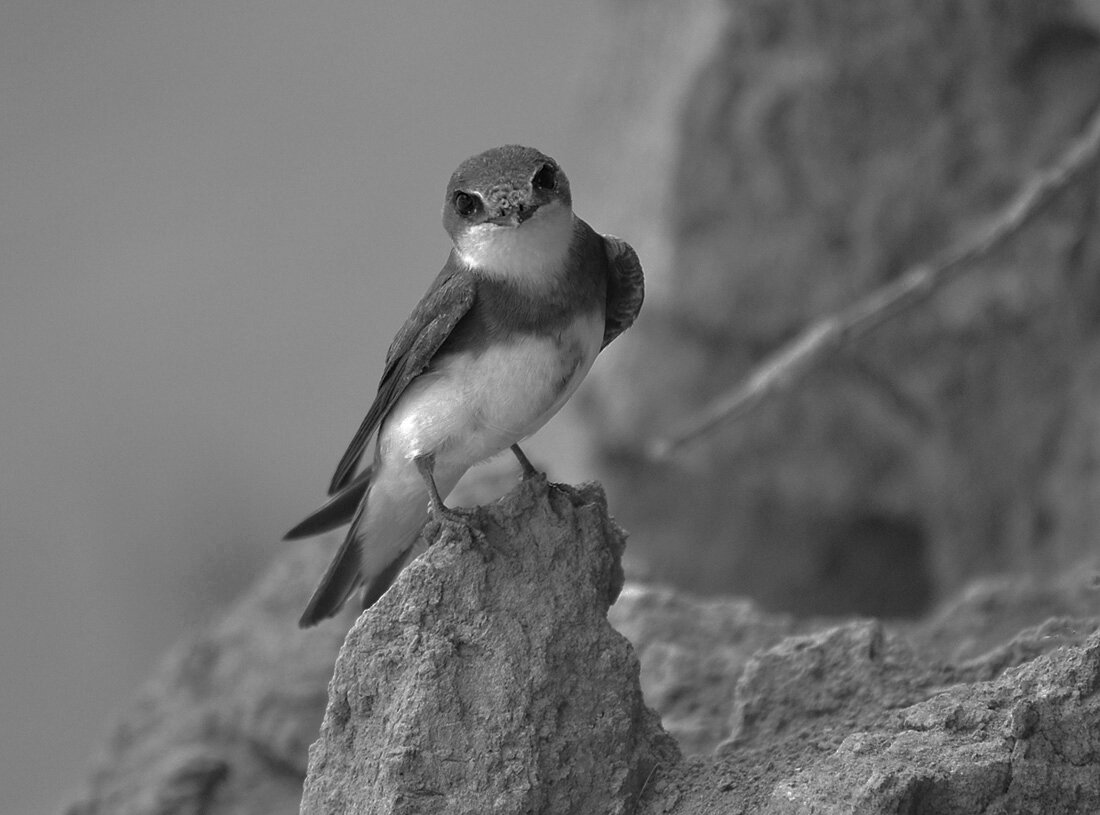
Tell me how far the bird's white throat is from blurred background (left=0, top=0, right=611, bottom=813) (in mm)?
6714

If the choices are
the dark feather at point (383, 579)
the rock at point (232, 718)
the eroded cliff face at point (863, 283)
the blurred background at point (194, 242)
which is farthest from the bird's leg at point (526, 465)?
the blurred background at point (194, 242)

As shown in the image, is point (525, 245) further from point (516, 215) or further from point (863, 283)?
point (863, 283)

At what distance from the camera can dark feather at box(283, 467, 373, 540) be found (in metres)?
4.89

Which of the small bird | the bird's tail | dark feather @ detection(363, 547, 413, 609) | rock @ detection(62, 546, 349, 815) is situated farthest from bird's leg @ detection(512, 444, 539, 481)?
rock @ detection(62, 546, 349, 815)

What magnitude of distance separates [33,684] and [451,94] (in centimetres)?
531

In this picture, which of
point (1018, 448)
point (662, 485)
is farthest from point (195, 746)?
point (1018, 448)

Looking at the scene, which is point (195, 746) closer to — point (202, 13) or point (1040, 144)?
point (1040, 144)

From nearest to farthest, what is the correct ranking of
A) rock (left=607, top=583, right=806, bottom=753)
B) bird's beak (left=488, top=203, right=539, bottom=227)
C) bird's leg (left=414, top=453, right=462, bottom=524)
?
bird's leg (left=414, top=453, right=462, bottom=524) → bird's beak (left=488, top=203, right=539, bottom=227) → rock (left=607, top=583, right=806, bottom=753)

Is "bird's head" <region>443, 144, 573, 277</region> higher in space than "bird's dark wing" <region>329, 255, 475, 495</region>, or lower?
higher

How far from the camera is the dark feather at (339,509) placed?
4895mm

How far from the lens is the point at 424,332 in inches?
180

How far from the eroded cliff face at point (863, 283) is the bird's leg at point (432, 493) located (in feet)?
9.89

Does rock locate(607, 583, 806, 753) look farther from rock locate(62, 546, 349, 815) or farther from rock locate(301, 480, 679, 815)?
rock locate(62, 546, 349, 815)

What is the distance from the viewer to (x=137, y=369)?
41.2 feet
